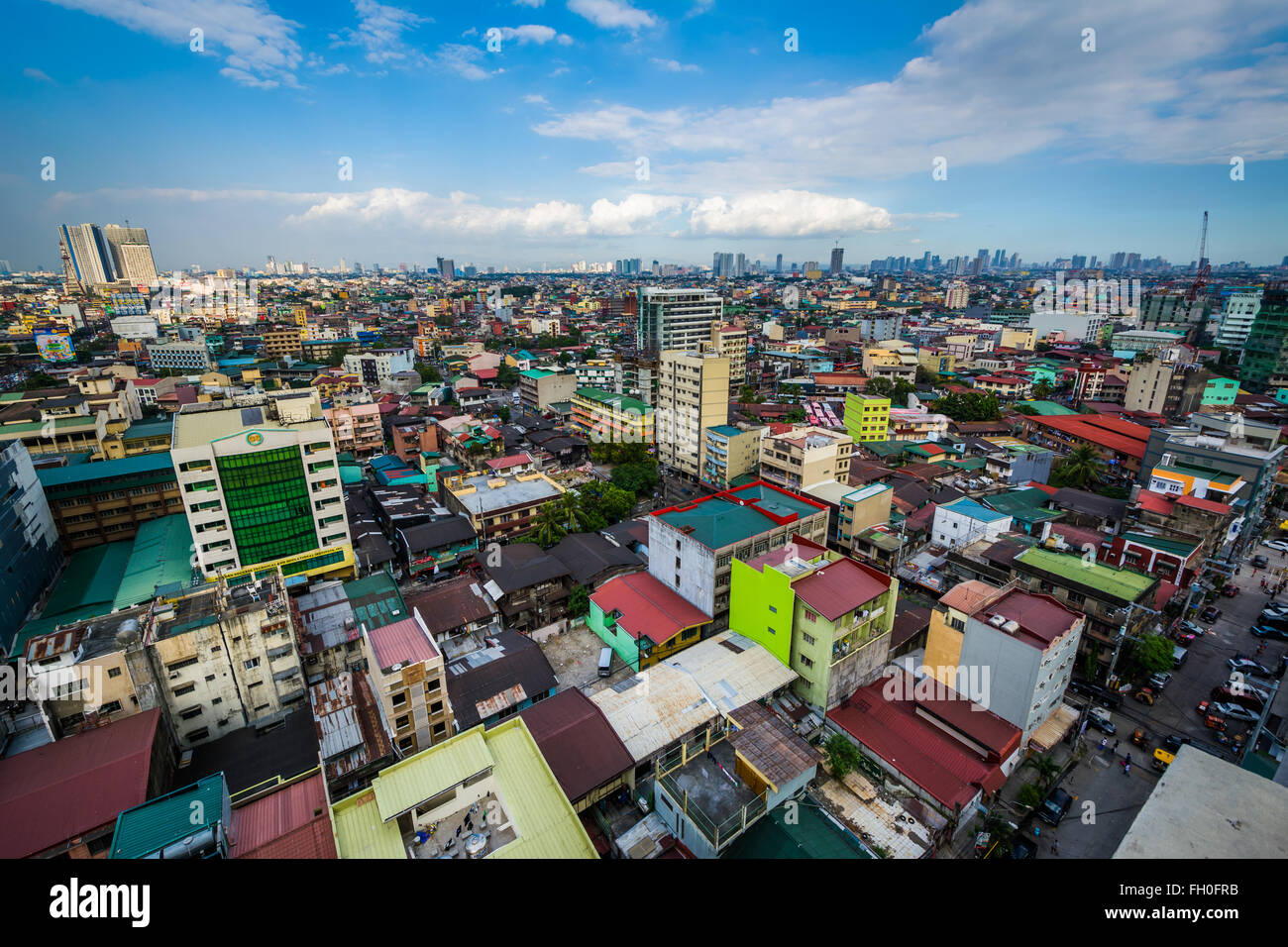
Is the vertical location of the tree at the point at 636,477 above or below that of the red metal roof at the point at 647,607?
above

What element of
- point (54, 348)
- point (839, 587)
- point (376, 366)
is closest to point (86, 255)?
point (54, 348)

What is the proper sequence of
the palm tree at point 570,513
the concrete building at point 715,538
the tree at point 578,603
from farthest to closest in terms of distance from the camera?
the palm tree at point 570,513, the tree at point 578,603, the concrete building at point 715,538

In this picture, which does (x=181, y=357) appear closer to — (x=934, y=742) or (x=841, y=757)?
(x=841, y=757)

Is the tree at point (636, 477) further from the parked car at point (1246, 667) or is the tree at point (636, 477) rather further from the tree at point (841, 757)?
the parked car at point (1246, 667)

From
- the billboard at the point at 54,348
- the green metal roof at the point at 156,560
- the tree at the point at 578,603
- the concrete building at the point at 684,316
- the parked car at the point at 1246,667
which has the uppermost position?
the concrete building at the point at 684,316

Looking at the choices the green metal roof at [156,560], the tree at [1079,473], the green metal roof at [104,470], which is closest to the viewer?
the green metal roof at [156,560]

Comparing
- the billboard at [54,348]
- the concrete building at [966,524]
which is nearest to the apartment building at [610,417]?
the concrete building at [966,524]

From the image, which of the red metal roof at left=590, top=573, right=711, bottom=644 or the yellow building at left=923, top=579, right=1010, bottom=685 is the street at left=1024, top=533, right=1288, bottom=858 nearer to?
the yellow building at left=923, top=579, right=1010, bottom=685
